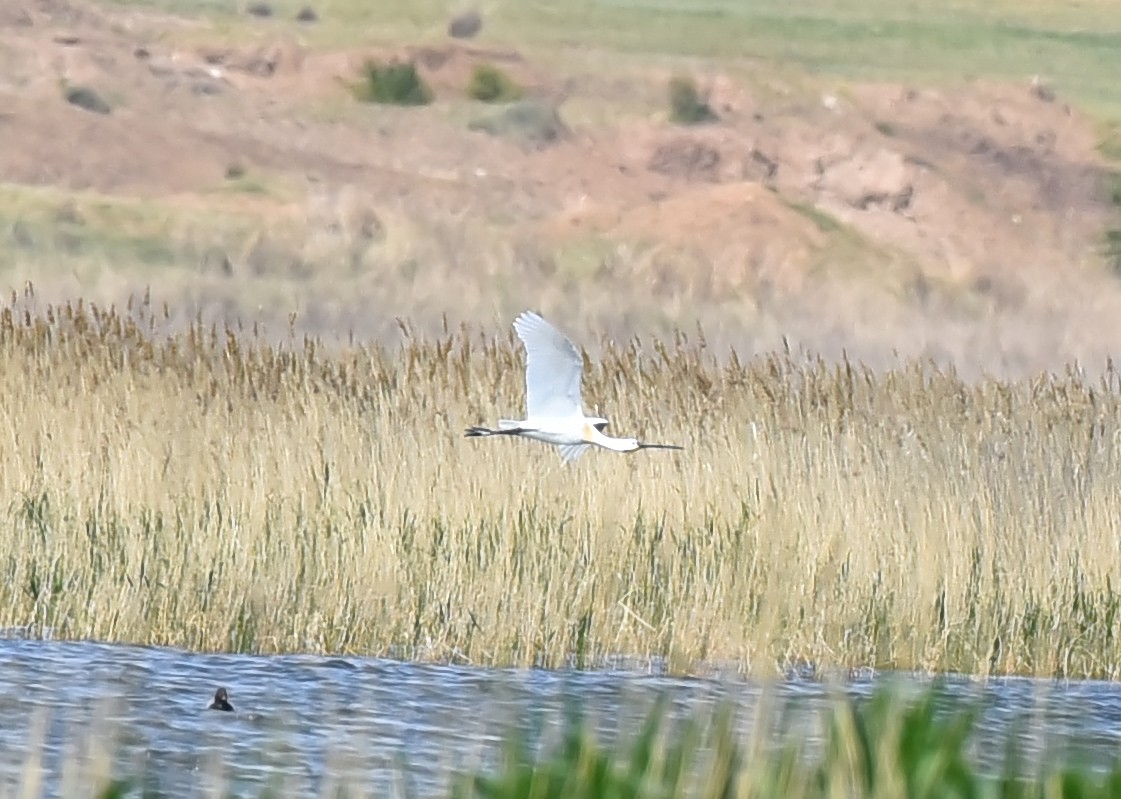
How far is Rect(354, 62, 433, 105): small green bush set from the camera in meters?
43.4

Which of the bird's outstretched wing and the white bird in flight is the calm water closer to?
the white bird in flight

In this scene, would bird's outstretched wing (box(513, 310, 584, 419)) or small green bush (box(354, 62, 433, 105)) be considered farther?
small green bush (box(354, 62, 433, 105))

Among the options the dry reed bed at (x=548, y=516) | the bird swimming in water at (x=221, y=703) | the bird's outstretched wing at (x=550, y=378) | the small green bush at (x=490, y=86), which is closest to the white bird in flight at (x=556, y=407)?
the bird's outstretched wing at (x=550, y=378)

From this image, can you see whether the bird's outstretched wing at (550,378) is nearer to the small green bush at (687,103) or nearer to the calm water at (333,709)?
the calm water at (333,709)

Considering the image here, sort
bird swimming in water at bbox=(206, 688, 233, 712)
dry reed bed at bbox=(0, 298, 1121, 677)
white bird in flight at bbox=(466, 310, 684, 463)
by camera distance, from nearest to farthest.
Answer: bird swimming in water at bbox=(206, 688, 233, 712)
dry reed bed at bbox=(0, 298, 1121, 677)
white bird in flight at bbox=(466, 310, 684, 463)

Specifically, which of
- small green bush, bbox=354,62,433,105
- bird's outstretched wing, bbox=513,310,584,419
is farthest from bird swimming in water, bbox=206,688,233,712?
small green bush, bbox=354,62,433,105

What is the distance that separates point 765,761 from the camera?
4.95 meters

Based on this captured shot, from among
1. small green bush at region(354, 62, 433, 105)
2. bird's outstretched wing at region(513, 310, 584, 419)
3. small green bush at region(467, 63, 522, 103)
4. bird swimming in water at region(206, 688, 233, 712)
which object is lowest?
bird swimming in water at region(206, 688, 233, 712)

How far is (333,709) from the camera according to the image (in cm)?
824

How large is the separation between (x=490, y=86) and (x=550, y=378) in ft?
116

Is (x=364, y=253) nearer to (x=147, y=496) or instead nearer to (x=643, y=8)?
(x=643, y=8)

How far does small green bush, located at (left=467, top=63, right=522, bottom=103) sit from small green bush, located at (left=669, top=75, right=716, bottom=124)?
8.43ft

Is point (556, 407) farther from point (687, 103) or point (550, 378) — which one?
point (687, 103)

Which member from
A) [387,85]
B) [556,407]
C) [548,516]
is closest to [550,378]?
[556,407]
